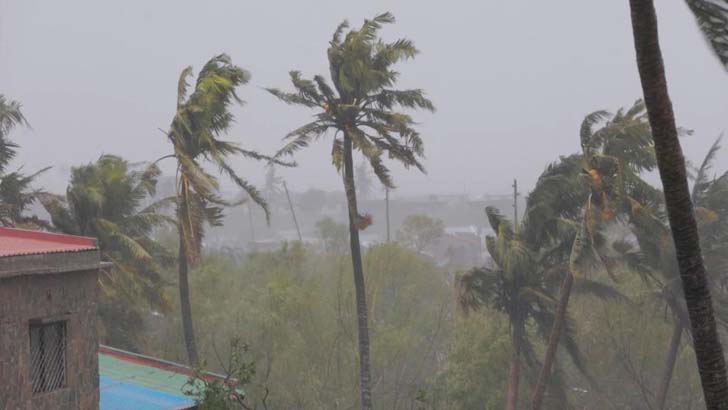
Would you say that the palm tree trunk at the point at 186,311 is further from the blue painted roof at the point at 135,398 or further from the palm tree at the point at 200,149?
the blue painted roof at the point at 135,398

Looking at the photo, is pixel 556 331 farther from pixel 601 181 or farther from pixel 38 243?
pixel 38 243

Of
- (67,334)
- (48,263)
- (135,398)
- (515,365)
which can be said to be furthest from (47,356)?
(515,365)

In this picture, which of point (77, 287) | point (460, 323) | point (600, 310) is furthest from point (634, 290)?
point (77, 287)

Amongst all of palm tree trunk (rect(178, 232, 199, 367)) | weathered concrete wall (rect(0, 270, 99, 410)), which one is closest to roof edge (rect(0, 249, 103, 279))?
weathered concrete wall (rect(0, 270, 99, 410))

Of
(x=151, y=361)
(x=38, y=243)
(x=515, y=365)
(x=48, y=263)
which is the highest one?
(x=38, y=243)

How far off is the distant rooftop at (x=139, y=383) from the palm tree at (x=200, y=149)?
284 centimetres

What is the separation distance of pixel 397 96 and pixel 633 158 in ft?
20.2

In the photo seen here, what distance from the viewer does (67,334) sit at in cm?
1273

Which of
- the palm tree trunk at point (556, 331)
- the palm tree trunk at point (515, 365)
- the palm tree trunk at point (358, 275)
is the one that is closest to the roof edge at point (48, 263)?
the palm tree trunk at point (358, 275)

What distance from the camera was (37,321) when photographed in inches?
480

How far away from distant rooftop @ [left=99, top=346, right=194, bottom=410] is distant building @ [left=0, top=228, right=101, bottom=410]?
2623 mm

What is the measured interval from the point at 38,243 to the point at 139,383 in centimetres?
446

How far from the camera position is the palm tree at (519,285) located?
72.7ft

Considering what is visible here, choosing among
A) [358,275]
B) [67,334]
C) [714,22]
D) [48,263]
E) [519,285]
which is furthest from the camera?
[358,275]
